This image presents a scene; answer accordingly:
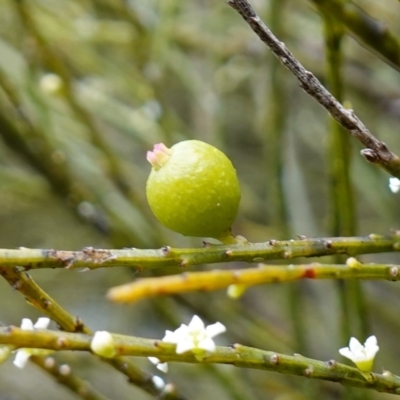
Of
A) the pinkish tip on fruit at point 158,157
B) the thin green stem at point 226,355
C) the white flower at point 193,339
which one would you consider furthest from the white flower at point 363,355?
the pinkish tip on fruit at point 158,157

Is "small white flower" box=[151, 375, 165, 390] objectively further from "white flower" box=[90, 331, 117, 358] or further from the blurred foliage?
the blurred foliage

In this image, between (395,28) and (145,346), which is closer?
(145,346)

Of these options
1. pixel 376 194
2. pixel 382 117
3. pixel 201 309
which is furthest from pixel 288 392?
pixel 382 117

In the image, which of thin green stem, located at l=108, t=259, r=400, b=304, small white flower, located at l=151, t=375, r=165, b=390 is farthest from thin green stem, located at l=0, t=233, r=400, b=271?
small white flower, located at l=151, t=375, r=165, b=390

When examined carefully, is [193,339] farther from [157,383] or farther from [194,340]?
[157,383]

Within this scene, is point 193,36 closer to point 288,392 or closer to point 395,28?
point 395,28

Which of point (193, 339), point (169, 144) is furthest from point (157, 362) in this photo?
point (169, 144)
